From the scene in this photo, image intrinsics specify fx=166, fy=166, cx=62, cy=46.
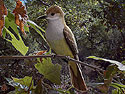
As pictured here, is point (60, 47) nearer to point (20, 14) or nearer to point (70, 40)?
point (70, 40)

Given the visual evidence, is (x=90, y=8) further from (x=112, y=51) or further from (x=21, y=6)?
(x=21, y=6)

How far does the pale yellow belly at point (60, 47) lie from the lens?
0.75m

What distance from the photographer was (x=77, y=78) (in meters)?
0.57

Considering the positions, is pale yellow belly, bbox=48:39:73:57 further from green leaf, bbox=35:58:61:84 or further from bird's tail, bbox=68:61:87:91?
green leaf, bbox=35:58:61:84

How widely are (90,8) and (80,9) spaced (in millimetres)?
332

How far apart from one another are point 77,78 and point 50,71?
0.23 m

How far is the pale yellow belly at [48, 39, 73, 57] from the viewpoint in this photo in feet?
2.47

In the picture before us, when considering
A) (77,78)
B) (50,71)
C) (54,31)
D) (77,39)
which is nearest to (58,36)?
(54,31)

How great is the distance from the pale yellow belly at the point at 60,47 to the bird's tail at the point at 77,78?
8 centimetres

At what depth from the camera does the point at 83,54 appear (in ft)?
11.2

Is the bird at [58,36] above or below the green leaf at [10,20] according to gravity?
below

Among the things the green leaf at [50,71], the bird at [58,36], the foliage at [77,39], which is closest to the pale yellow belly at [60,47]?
the bird at [58,36]

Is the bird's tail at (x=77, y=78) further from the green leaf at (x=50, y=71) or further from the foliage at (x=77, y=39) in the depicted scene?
the green leaf at (x=50, y=71)

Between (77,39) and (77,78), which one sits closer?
(77,78)
